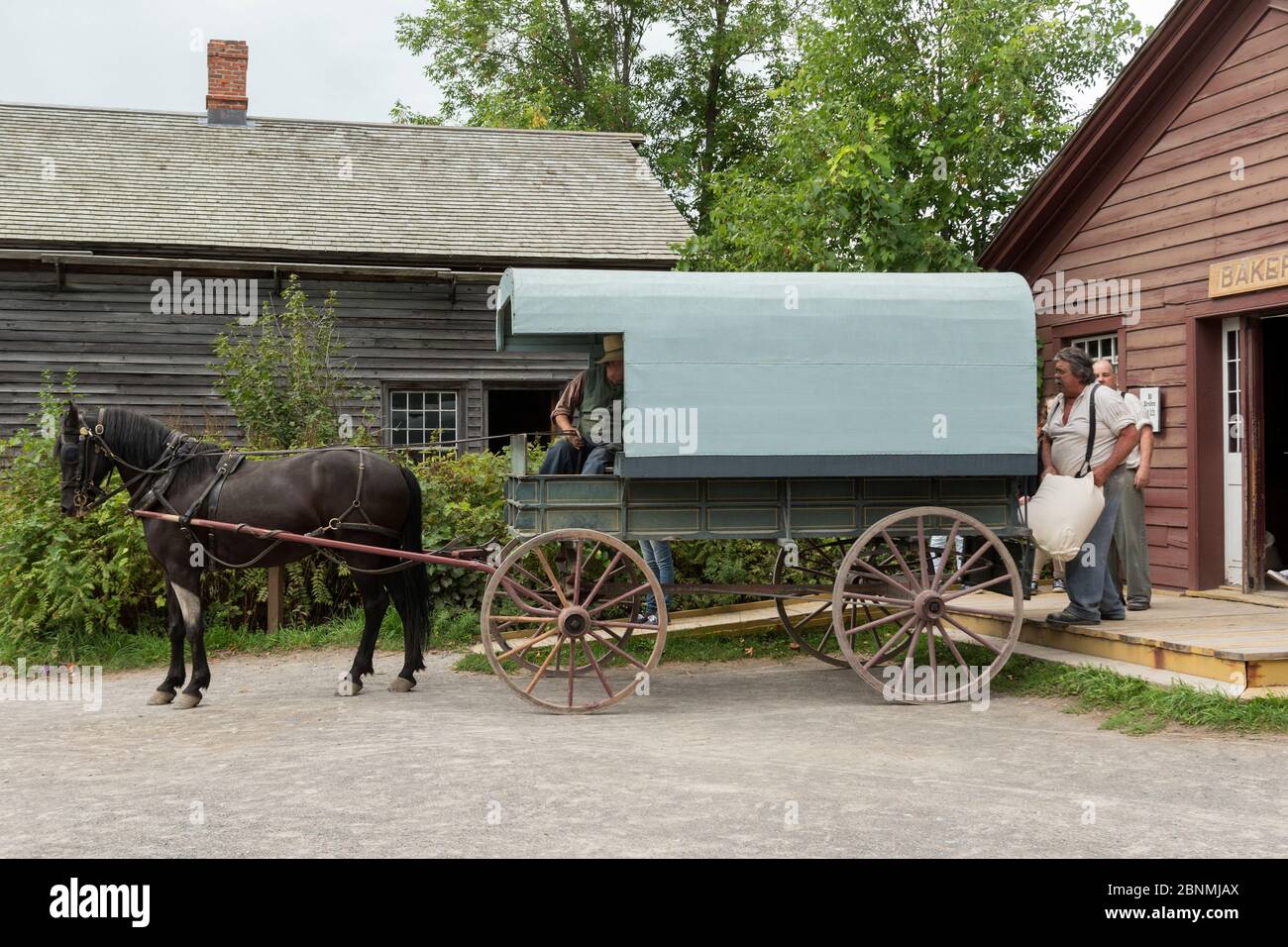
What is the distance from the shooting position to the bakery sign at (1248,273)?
9.39 meters

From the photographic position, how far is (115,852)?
4.64 m

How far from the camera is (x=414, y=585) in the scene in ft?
27.9

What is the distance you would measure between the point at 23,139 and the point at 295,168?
417 centimetres

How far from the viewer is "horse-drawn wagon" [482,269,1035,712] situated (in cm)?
734

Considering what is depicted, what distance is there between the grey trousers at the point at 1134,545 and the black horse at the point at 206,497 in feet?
17.7

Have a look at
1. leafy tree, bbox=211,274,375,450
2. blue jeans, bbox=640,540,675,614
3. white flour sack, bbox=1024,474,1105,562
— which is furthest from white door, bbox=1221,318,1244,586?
leafy tree, bbox=211,274,375,450

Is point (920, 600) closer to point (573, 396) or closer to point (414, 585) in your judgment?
point (573, 396)

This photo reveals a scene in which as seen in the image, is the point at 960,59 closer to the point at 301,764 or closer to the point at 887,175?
the point at 887,175

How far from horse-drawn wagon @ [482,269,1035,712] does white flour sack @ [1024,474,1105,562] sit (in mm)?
509

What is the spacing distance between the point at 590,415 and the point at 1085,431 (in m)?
3.43

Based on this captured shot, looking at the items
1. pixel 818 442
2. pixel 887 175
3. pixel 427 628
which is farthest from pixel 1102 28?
pixel 427 628

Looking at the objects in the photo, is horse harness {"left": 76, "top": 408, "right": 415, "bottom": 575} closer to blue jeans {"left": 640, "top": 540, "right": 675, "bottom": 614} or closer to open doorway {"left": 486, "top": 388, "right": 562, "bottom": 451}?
blue jeans {"left": 640, "top": 540, "right": 675, "bottom": 614}

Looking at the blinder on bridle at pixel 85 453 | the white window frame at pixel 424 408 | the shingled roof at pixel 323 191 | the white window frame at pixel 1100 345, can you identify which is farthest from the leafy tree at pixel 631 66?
the blinder on bridle at pixel 85 453

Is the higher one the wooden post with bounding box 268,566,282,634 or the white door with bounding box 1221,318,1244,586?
the white door with bounding box 1221,318,1244,586
